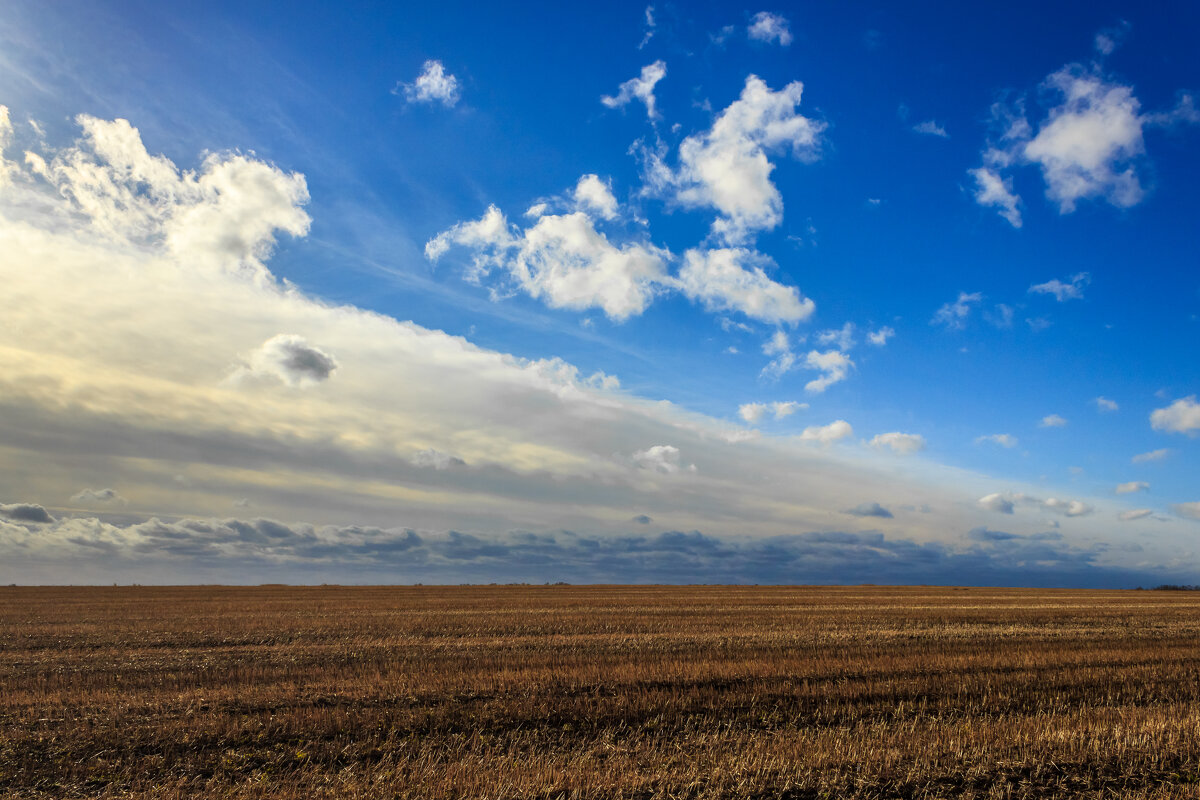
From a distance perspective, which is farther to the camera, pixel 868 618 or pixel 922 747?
pixel 868 618

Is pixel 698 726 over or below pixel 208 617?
over

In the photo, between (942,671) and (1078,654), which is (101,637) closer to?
(942,671)

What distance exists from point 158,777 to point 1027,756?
1226cm

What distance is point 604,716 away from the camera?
13.0 meters

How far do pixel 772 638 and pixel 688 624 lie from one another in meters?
6.42

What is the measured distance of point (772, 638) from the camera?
2417cm

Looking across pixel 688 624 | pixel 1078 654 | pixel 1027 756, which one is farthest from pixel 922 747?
pixel 688 624

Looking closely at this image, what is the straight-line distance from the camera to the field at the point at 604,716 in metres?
9.28

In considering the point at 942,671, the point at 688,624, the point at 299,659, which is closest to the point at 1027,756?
the point at 942,671

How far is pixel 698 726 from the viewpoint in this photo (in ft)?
40.8

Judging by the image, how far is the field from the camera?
9281mm

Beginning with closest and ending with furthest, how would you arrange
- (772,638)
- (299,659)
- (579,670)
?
(579,670) → (299,659) → (772,638)

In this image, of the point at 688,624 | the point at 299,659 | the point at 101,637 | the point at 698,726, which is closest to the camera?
the point at 698,726

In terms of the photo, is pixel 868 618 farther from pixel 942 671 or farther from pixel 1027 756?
pixel 1027 756
